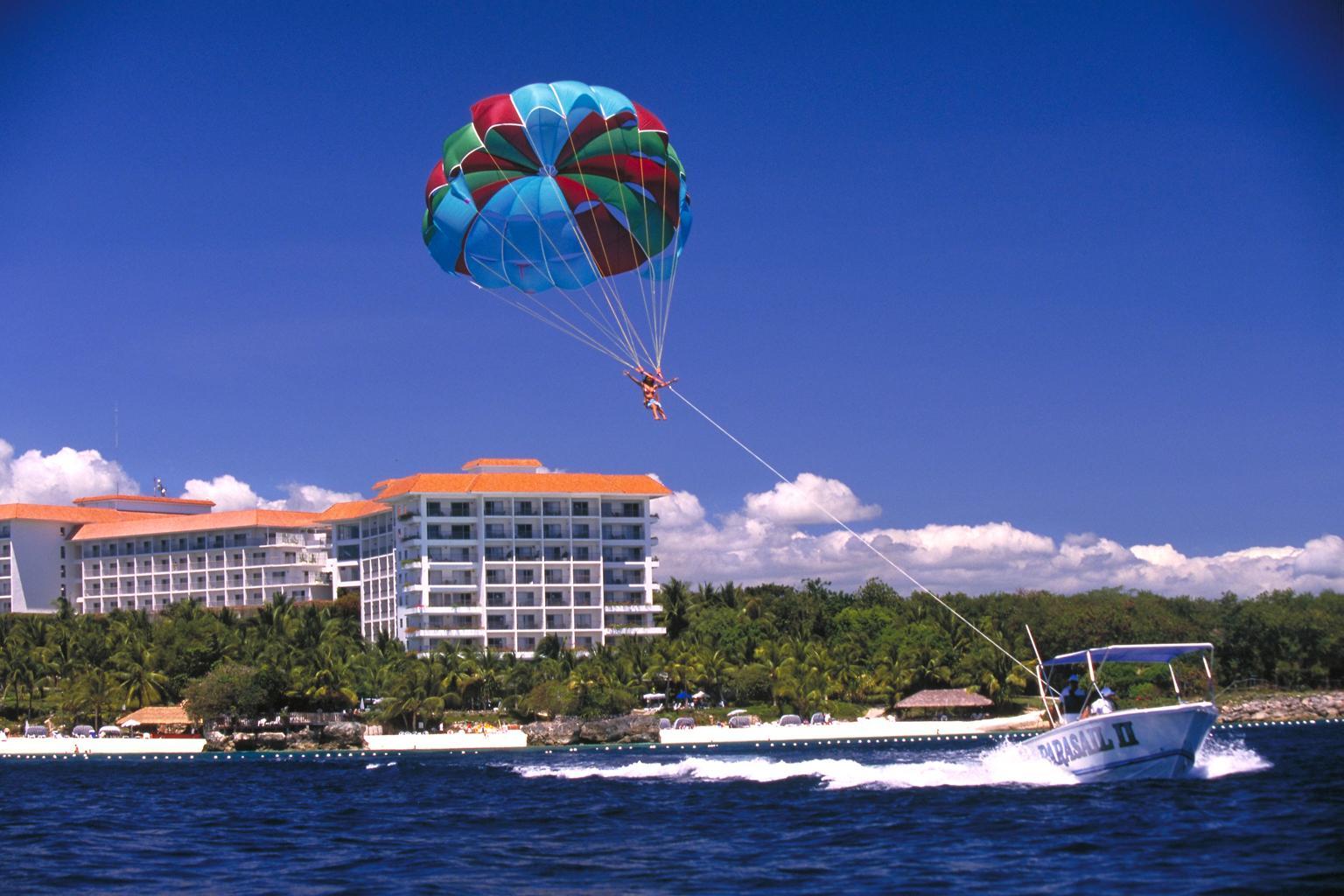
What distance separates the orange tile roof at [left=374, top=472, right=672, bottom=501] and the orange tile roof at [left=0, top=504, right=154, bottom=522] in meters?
30.8

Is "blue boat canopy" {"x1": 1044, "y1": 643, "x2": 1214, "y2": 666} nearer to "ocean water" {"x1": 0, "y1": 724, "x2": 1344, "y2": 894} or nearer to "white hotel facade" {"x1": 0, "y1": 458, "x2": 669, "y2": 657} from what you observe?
"ocean water" {"x1": 0, "y1": 724, "x2": 1344, "y2": 894}

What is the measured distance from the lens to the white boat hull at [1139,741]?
25375 millimetres

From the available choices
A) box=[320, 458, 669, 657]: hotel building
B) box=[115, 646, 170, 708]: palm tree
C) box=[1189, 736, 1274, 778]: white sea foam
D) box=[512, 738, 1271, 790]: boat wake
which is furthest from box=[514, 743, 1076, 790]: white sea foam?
box=[320, 458, 669, 657]: hotel building

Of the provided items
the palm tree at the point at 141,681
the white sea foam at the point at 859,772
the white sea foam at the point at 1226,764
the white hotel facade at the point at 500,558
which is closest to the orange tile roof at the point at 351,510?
the white hotel facade at the point at 500,558

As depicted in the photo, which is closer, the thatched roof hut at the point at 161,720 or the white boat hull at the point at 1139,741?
the white boat hull at the point at 1139,741

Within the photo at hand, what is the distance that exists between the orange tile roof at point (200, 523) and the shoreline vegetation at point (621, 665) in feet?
58.3

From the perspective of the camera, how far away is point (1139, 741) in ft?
83.4

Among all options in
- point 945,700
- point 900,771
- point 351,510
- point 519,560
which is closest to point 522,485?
point 519,560

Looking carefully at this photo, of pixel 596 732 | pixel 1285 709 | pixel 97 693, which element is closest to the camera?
pixel 596 732

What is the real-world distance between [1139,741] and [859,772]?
850cm

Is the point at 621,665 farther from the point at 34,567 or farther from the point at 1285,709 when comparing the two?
the point at 34,567

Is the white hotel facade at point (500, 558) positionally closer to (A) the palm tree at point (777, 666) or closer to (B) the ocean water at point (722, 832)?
(A) the palm tree at point (777, 666)

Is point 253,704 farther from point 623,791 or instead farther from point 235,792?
point 623,791

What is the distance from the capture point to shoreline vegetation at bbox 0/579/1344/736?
62625 millimetres
